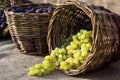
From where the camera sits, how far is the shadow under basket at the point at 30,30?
2.34 metres

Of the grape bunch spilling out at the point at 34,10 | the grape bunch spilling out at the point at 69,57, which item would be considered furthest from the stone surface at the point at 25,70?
the grape bunch spilling out at the point at 34,10

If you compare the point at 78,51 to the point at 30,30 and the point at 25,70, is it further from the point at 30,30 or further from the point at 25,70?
the point at 30,30

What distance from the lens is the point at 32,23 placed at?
2.35 m

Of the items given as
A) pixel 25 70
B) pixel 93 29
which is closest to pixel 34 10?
pixel 25 70

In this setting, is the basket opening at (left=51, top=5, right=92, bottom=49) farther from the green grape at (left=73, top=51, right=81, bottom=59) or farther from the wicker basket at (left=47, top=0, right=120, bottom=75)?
the green grape at (left=73, top=51, right=81, bottom=59)

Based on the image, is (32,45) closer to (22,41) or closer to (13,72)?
(22,41)

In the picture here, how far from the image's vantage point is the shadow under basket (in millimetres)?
2344

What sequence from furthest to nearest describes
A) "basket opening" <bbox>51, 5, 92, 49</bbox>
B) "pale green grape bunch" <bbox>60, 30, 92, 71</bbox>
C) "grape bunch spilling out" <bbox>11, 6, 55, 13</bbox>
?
"grape bunch spilling out" <bbox>11, 6, 55, 13</bbox> < "basket opening" <bbox>51, 5, 92, 49</bbox> < "pale green grape bunch" <bbox>60, 30, 92, 71</bbox>

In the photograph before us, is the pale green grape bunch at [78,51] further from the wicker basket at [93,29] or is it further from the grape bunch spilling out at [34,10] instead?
the grape bunch spilling out at [34,10]

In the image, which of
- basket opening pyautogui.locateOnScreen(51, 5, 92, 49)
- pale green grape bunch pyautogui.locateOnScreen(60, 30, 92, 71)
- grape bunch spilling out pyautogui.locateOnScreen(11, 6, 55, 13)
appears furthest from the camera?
grape bunch spilling out pyautogui.locateOnScreen(11, 6, 55, 13)

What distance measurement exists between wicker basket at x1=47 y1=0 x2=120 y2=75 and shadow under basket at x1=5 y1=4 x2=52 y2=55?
0.13 m

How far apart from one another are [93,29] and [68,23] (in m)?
0.60

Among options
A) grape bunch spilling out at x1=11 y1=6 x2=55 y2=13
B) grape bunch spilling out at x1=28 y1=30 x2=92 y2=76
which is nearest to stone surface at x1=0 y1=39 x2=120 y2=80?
grape bunch spilling out at x1=28 y1=30 x2=92 y2=76

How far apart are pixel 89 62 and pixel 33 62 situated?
0.64 metres
